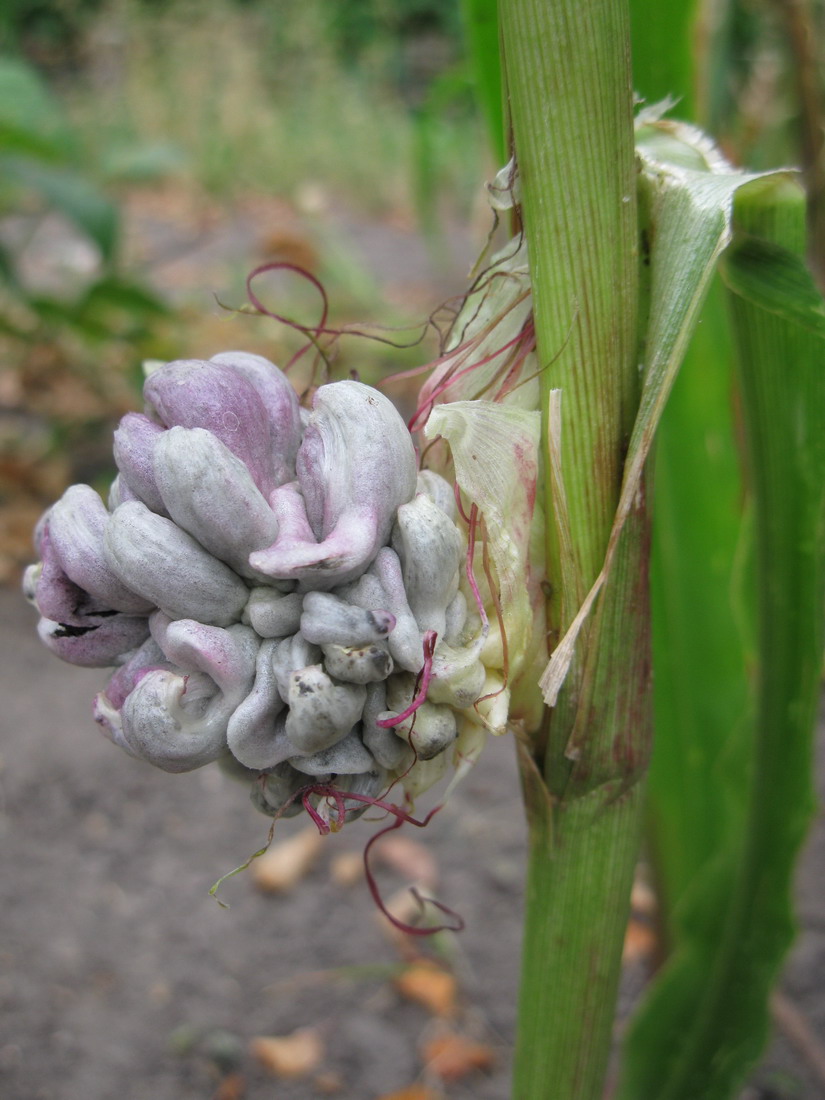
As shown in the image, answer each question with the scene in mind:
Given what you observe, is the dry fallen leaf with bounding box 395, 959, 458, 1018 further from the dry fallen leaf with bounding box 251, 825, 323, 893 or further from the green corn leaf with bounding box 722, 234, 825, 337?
the green corn leaf with bounding box 722, 234, 825, 337

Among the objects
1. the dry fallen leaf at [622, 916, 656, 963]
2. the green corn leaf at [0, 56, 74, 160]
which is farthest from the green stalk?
the green corn leaf at [0, 56, 74, 160]

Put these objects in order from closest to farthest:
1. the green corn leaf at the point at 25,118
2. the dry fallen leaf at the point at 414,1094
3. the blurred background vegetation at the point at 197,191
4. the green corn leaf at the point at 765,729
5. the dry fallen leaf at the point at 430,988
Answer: the green corn leaf at the point at 765,729 < the dry fallen leaf at the point at 414,1094 < the dry fallen leaf at the point at 430,988 < the green corn leaf at the point at 25,118 < the blurred background vegetation at the point at 197,191

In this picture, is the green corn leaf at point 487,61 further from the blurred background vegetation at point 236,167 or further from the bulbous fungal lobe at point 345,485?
the bulbous fungal lobe at point 345,485

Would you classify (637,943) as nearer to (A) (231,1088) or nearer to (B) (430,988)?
(B) (430,988)

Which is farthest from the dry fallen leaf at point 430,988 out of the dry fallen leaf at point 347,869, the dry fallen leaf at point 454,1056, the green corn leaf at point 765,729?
the green corn leaf at point 765,729

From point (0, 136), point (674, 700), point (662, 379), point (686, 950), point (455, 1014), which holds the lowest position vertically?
point (455, 1014)

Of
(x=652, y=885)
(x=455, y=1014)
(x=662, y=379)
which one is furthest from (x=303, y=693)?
(x=455, y=1014)

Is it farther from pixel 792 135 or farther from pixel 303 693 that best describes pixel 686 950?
pixel 792 135

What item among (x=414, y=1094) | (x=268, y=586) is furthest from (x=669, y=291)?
(x=414, y=1094)
